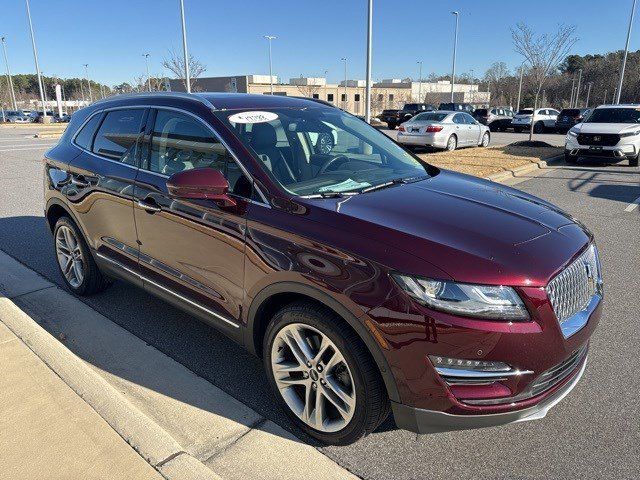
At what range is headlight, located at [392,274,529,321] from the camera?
6.94 feet

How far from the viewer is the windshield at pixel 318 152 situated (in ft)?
9.84

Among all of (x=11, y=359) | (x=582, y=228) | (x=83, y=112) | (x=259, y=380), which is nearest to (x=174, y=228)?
(x=259, y=380)

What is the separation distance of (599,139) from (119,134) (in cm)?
1326

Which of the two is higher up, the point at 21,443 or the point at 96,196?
the point at 96,196

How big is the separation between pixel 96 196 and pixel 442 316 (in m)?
3.10

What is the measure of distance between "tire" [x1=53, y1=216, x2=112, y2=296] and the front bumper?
3224mm

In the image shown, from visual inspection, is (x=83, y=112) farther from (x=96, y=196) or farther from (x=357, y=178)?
(x=357, y=178)

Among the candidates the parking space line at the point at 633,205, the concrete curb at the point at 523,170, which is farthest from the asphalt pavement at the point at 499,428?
the concrete curb at the point at 523,170

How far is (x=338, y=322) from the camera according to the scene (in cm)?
240

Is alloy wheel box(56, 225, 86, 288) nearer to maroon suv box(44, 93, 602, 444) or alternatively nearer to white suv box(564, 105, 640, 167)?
maroon suv box(44, 93, 602, 444)

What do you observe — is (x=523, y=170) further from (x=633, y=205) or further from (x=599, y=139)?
(x=633, y=205)

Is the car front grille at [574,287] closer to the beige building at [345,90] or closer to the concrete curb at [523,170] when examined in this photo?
the concrete curb at [523,170]

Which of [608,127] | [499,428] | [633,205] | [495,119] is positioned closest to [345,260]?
[499,428]

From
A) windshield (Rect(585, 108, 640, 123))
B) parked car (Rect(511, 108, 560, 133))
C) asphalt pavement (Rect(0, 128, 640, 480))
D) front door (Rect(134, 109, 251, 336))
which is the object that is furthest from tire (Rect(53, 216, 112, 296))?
parked car (Rect(511, 108, 560, 133))
